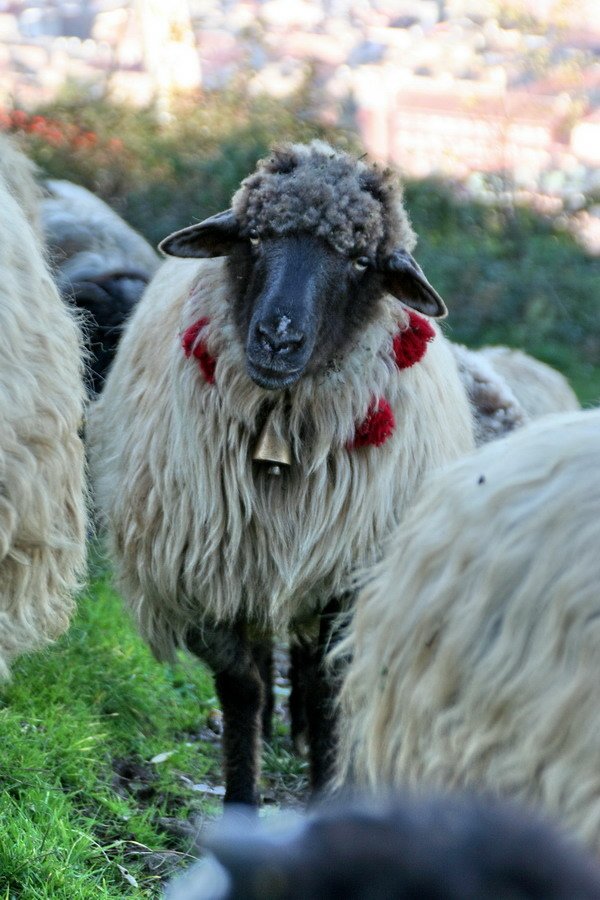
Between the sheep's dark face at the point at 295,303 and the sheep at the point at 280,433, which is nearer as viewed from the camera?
the sheep's dark face at the point at 295,303

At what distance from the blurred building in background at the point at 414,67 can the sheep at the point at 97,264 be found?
5139mm

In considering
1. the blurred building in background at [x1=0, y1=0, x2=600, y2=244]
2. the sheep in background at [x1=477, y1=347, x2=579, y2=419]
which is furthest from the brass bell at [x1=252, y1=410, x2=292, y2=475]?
the blurred building in background at [x1=0, y1=0, x2=600, y2=244]

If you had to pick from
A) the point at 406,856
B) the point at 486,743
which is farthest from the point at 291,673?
the point at 406,856

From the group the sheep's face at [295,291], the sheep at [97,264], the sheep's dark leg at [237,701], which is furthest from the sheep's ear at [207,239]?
the sheep at [97,264]

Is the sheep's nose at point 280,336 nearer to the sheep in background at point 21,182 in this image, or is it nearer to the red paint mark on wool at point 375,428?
the red paint mark on wool at point 375,428

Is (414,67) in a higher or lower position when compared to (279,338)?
lower

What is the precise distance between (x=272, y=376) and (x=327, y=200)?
58 cm

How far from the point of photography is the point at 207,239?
3895 mm

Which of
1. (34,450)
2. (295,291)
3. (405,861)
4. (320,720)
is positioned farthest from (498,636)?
(320,720)

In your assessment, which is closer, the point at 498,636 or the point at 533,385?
the point at 498,636

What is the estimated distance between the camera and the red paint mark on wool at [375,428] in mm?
3768

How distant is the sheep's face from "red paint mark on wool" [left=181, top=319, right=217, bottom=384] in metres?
0.13

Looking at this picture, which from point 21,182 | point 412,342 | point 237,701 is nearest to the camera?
point 21,182

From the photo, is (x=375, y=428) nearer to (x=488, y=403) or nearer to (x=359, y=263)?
(x=359, y=263)
